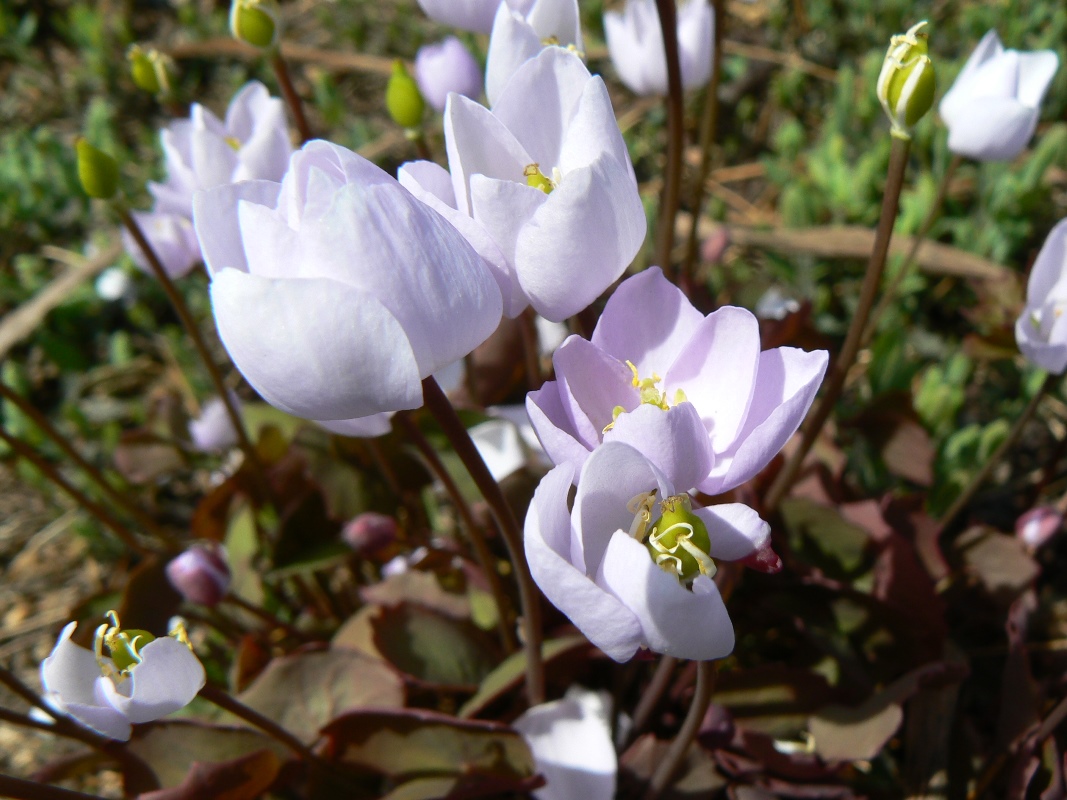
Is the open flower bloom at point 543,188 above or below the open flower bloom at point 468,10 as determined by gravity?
below

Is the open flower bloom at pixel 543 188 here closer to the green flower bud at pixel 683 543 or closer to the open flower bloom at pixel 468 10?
the green flower bud at pixel 683 543

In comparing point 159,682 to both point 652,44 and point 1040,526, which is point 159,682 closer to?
point 652,44

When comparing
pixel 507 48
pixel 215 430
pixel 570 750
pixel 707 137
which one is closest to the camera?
pixel 507 48

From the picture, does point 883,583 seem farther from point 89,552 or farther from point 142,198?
point 142,198

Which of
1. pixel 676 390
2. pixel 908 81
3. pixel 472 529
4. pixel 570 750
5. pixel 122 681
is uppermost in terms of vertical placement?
pixel 908 81

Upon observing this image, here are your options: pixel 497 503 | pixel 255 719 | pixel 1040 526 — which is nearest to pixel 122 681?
pixel 255 719

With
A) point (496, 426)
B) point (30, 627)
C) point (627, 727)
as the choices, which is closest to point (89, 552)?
point (30, 627)

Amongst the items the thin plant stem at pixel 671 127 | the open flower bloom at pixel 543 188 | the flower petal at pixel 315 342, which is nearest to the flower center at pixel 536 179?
the open flower bloom at pixel 543 188
